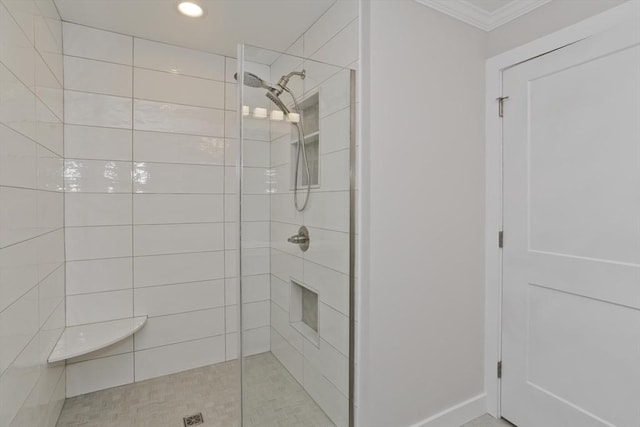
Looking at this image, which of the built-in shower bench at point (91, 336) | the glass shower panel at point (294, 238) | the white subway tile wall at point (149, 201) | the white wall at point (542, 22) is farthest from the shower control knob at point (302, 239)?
the white wall at point (542, 22)

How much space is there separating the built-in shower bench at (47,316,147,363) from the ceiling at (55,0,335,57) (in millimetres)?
1959

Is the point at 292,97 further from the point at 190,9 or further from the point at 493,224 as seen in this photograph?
the point at 493,224

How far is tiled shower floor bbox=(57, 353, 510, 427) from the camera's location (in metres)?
1.51

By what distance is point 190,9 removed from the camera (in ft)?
6.22

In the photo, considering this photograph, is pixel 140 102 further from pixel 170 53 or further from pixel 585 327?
pixel 585 327

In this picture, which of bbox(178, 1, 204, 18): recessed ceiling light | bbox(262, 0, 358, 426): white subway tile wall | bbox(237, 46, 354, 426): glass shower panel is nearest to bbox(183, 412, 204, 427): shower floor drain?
bbox(237, 46, 354, 426): glass shower panel

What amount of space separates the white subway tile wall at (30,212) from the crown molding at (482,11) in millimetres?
1882

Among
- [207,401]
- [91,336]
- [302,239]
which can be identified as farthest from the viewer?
[207,401]

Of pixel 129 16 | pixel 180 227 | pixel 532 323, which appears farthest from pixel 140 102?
pixel 532 323

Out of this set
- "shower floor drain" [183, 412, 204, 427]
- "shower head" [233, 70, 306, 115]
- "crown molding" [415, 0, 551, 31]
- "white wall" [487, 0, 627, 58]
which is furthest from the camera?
"shower floor drain" [183, 412, 204, 427]

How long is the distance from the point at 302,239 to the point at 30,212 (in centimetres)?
123

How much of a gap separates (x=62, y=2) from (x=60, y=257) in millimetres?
1485

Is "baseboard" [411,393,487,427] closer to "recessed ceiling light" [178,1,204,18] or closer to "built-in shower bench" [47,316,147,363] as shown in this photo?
"built-in shower bench" [47,316,147,363]

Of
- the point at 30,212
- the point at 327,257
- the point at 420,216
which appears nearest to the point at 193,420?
the point at 327,257
